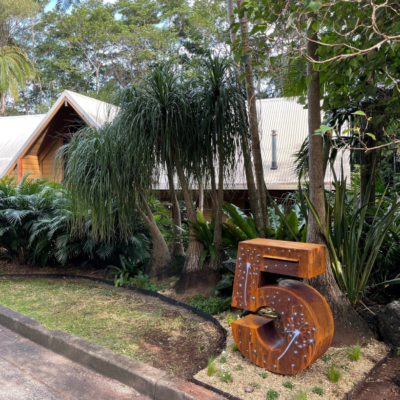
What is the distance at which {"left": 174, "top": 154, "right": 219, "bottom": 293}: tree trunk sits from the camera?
5.69 meters

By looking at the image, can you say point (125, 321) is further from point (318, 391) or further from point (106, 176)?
point (318, 391)

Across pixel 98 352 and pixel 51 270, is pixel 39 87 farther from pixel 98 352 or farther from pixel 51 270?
pixel 98 352

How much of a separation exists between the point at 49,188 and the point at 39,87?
2822 cm

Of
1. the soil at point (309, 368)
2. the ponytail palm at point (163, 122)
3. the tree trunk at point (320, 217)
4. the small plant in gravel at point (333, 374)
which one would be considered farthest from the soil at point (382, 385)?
the ponytail palm at point (163, 122)

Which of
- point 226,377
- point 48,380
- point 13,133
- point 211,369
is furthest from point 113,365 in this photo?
point 13,133

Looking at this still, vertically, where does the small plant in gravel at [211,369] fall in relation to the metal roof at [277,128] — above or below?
below

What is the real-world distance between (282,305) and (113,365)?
1.63 m

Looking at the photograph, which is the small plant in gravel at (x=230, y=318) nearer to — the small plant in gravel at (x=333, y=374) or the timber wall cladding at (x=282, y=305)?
the timber wall cladding at (x=282, y=305)

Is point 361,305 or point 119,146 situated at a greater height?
point 119,146

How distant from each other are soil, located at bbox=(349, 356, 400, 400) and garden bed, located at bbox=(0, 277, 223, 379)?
1377mm

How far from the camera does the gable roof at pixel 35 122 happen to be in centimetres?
1038

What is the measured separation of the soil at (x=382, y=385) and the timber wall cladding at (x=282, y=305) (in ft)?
1.31

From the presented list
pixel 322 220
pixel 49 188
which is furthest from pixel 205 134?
pixel 49 188

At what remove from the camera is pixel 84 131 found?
6574mm
